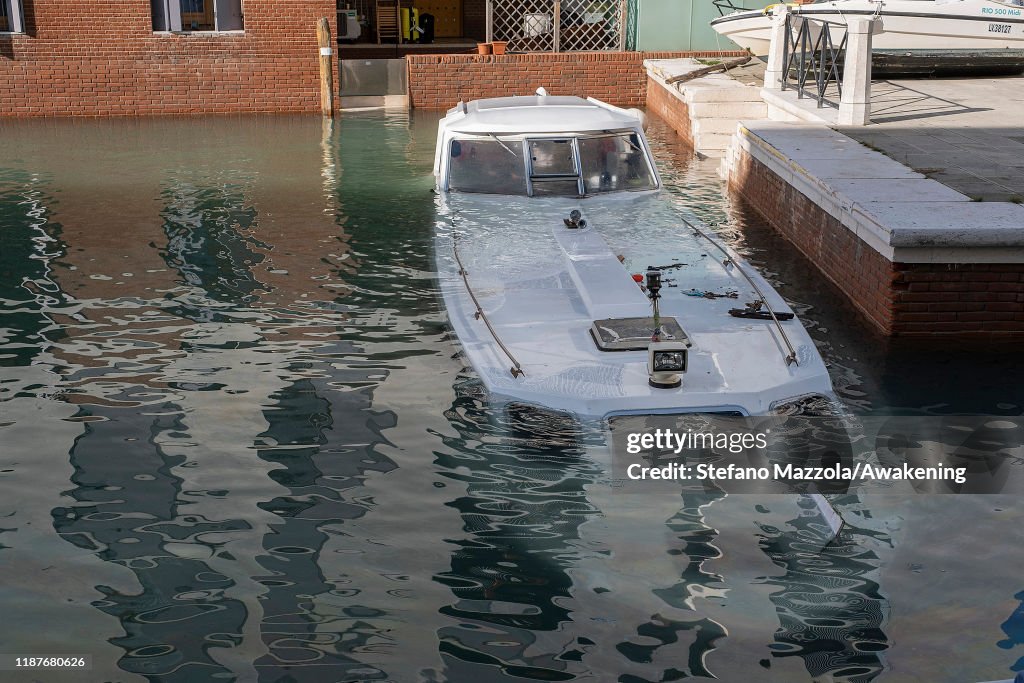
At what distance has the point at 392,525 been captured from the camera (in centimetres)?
530

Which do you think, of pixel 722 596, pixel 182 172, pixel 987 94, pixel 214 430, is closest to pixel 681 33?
pixel 987 94

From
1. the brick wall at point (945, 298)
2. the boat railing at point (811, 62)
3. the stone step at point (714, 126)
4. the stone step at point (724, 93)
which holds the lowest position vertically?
the brick wall at point (945, 298)

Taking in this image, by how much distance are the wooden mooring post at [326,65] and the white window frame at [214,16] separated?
55.7 inches

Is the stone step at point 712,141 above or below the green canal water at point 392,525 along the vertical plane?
above

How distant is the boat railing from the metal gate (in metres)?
5.54

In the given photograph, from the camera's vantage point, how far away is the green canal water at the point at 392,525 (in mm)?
4324

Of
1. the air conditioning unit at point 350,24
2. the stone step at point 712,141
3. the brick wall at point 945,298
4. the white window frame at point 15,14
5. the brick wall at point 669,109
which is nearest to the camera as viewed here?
the brick wall at point 945,298

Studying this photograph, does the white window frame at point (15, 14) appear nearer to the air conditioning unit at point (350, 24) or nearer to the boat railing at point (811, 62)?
the air conditioning unit at point (350, 24)

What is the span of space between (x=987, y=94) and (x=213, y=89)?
1240 cm

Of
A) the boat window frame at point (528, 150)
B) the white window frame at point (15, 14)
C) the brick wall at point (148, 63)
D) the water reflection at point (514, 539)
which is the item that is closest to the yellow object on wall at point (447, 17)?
the brick wall at point (148, 63)

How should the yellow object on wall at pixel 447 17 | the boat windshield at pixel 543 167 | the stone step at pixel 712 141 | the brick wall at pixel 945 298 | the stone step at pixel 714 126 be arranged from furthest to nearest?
the yellow object on wall at pixel 447 17 → the stone step at pixel 714 126 → the stone step at pixel 712 141 → the boat windshield at pixel 543 167 → the brick wall at pixel 945 298

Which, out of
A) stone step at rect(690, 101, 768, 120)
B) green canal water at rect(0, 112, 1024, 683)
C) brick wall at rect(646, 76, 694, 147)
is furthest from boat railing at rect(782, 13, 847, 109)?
green canal water at rect(0, 112, 1024, 683)

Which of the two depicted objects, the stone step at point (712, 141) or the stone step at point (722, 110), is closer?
the stone step at point (712, 141)

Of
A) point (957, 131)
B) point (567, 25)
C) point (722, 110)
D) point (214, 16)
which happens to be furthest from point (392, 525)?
point (567, 25)
